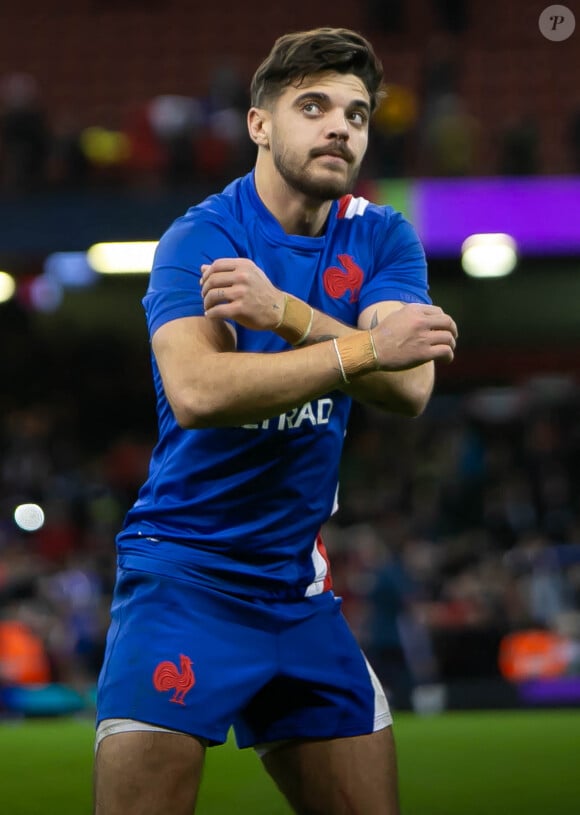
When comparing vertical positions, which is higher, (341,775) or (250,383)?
(250,383)

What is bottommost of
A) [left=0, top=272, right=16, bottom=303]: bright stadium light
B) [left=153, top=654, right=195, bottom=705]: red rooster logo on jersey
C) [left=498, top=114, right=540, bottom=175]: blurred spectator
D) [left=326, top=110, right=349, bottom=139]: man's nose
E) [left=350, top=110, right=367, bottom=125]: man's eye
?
[left=153, top=654, right=195, bottom=705]: red rooster logo on jersey

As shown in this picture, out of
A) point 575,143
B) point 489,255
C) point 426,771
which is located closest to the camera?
point 426,771

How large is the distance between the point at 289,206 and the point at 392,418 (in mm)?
11927

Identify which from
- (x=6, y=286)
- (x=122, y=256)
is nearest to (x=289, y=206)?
(x=122, y=256)

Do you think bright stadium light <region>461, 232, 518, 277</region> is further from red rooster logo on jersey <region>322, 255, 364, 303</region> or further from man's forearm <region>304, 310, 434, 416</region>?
man's forearm <region>304, 310, 434, 416</region>

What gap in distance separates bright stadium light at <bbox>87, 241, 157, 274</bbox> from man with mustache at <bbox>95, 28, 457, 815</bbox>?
10874 millimetres

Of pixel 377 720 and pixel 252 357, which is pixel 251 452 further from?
pixel 377 720

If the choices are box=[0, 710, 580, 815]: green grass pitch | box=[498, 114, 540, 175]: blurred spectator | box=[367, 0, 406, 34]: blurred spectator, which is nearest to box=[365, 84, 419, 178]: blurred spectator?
box=[498, 114, 540, 175]: blurred spectator

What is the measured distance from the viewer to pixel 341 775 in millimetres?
3127

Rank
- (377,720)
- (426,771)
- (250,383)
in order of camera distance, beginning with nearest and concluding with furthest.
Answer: (250,383) → (377,720) → (426,771)

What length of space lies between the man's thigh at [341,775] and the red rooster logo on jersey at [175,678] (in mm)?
378

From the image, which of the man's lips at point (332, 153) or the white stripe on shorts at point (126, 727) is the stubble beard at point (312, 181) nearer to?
the man's lips at point (332, 153)

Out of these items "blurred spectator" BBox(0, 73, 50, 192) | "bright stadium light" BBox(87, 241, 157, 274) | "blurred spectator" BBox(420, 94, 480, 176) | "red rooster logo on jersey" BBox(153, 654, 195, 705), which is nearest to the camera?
"red rooster logo on jersey" BBox(153, 654, 195, 705)

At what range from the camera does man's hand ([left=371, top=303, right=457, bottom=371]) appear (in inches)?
112
